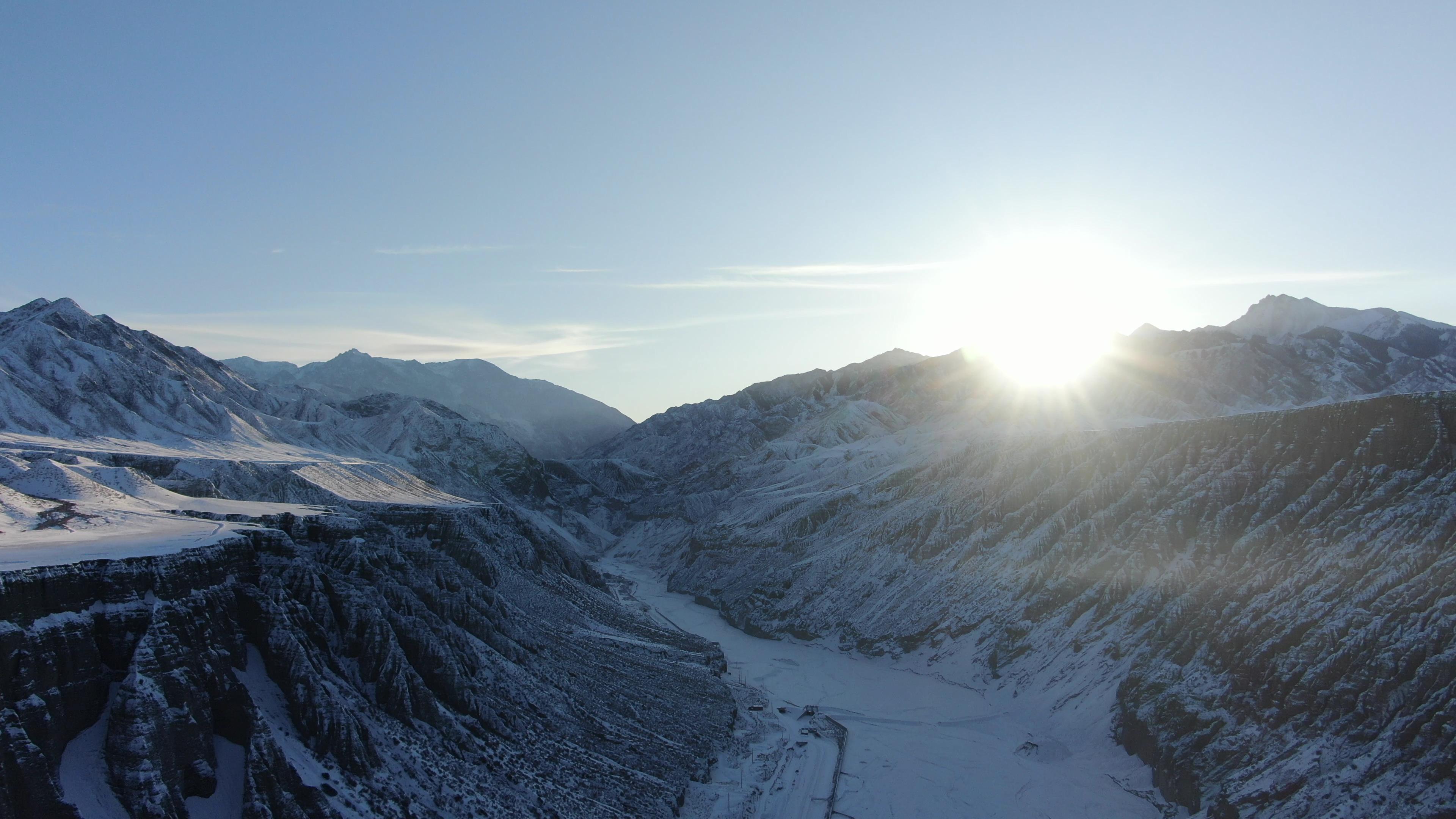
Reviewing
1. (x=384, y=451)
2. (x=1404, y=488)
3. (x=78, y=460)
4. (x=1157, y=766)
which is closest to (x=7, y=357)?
(x=78, y=460)

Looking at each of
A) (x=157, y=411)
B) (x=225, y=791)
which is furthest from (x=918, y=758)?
(x=157, y=411)

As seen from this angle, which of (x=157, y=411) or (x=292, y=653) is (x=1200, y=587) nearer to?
(x=292, y=653)

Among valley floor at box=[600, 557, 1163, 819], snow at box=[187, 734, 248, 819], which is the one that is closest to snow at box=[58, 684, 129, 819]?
snow at box=[187, 734, 248, 819]

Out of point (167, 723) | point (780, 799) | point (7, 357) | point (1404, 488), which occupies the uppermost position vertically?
point (7, 357)

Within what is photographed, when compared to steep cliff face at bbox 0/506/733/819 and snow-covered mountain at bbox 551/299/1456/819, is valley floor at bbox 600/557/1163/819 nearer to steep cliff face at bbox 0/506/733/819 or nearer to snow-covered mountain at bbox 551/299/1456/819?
snow-covered mountain at bbox 551/299/1456/819

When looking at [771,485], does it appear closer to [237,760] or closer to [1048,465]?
[1048,465]

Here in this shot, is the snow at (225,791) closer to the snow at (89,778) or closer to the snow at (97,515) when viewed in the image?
the snow at (89,778)
